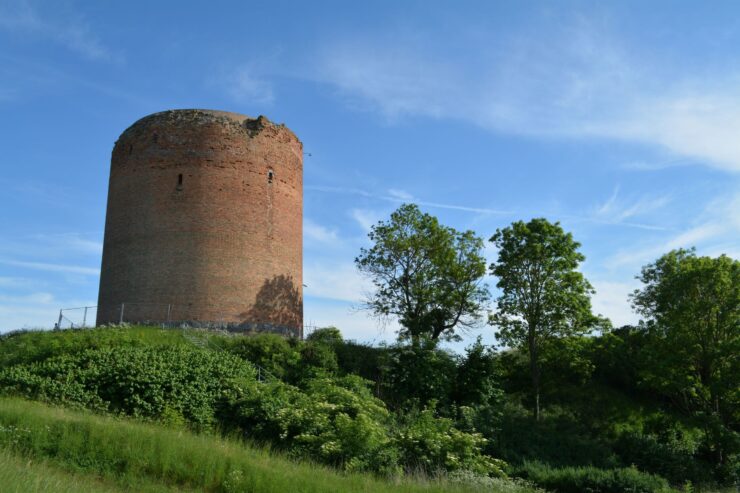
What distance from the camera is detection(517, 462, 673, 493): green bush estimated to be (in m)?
14.5

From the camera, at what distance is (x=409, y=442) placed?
13062 millimetres

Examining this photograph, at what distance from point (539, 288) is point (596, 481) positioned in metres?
8.85

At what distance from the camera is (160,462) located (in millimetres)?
10297

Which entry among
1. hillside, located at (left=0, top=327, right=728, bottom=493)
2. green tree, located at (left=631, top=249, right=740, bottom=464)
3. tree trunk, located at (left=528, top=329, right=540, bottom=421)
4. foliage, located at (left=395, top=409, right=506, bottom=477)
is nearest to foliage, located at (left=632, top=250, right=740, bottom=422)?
green tree, located at (left=631, top=249, right=740, bottom=464)

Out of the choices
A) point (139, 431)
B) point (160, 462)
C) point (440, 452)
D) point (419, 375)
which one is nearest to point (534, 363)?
point (419, 375)

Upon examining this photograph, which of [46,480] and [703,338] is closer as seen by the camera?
[46,480]

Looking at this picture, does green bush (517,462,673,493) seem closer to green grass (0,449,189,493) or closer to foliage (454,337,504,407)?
foliage (454,337,504,407)

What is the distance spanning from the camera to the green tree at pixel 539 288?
22.3m

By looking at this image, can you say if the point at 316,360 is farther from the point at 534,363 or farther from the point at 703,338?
the point at 703,338

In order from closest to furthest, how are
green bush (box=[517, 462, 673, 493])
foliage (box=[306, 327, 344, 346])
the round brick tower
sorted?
green bush (box=[517, 462, 673, 493]) < foliage (box=[306, 327, 344, 346]) < the round brick tower

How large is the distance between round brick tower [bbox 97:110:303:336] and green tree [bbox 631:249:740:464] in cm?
1353

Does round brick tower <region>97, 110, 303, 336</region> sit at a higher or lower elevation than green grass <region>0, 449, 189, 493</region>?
higher

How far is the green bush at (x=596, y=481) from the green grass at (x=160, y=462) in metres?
4.23

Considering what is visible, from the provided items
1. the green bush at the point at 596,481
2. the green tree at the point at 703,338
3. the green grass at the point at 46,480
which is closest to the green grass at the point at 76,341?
the green grass at the point at 46,480
